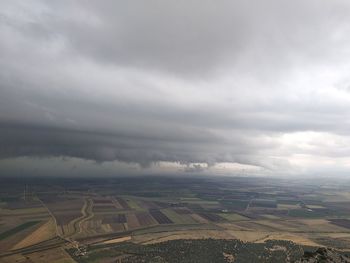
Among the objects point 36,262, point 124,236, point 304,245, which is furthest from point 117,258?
point 304,245

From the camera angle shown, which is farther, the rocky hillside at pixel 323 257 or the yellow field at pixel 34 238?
the yellow field at pixel 34 238

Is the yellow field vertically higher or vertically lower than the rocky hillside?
lower

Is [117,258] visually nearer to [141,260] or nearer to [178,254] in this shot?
[141,260]

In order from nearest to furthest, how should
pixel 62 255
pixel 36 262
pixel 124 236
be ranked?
pixel 36 262 < pixel 62 255 < pixel 124 236

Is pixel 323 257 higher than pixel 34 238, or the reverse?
pixel 323 257

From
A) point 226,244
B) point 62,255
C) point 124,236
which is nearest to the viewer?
point 62,255

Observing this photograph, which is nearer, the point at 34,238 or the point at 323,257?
the point at 323,257

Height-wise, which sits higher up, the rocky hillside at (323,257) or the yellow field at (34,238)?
the rocky hillside at (323,257)

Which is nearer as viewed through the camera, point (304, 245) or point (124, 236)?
point (304, 245)

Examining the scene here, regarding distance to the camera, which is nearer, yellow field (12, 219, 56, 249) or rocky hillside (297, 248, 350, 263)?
rocky hillside (297, 248, 350, 263)

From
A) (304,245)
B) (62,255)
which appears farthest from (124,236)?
(304,245)
